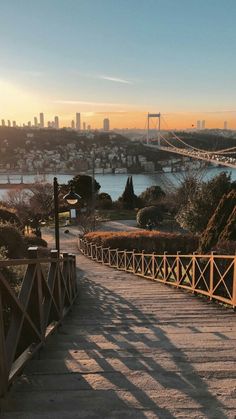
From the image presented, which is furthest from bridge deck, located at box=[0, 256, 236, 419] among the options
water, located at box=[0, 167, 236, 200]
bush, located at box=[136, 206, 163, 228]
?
water, located at box=[0, 167, 236, 200]

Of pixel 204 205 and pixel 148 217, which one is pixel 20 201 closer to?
pixel 148 217

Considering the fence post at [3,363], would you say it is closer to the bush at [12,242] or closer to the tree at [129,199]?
the bush at [12,242]

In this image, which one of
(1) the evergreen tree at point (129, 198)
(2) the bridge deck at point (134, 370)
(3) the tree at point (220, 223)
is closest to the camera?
(2) the bridge deck at point (134, 370)

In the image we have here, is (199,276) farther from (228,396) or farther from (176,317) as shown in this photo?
(228,396)

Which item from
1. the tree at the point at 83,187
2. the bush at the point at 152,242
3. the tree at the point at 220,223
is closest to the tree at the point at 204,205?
the bush at the point at 152,242

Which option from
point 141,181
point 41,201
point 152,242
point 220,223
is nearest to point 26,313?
point 220,223

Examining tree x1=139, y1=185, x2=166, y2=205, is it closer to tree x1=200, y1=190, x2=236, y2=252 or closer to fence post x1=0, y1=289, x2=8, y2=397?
tree x1=200, y1=190, x2=236, y2=252

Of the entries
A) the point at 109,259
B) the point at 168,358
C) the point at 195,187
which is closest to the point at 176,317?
the point at 168,358
